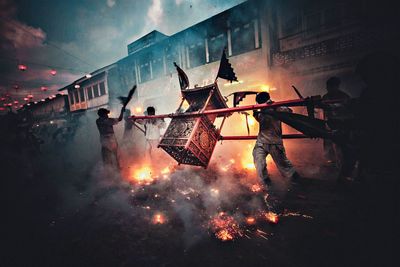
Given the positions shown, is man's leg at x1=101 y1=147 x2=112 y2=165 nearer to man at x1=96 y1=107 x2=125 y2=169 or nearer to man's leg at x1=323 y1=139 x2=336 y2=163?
man at x1=96 y1=107 x2=125 y2=169

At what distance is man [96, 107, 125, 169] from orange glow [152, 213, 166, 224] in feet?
13.3

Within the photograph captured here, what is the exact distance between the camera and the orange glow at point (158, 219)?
11.2 ft

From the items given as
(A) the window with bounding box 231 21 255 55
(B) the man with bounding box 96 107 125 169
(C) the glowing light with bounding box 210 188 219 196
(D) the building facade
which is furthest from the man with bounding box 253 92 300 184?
(A) the window with bounding box 231 21 255 55

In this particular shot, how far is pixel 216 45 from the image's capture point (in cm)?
1364

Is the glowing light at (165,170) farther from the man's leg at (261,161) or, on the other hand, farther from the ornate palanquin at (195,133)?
the man's leg at (261,161)

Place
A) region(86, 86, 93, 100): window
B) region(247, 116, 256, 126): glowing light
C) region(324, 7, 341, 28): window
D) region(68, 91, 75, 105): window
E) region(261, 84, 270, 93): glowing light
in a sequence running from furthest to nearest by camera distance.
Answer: region(68, 91, 75, 105): window → region(86, 86, 93, 100): window → region(247, 116, 256, 126): glowing light → region(261, 84, 270, 93): glowing light → region(324, 7, 341, 28): window

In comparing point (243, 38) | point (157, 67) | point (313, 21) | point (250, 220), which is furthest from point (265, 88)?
point (157, 67)

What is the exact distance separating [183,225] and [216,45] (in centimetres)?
1333

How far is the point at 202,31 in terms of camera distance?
1409cm

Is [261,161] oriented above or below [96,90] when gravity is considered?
below

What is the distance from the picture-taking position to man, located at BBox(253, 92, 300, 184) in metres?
4.31

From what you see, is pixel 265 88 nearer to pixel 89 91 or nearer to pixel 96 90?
pixel 96 90

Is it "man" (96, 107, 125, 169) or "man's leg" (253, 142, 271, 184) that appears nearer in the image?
"man's leg" (253, 142, 271, 184)

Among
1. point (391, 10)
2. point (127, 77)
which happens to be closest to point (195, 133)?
point (391, 10)
